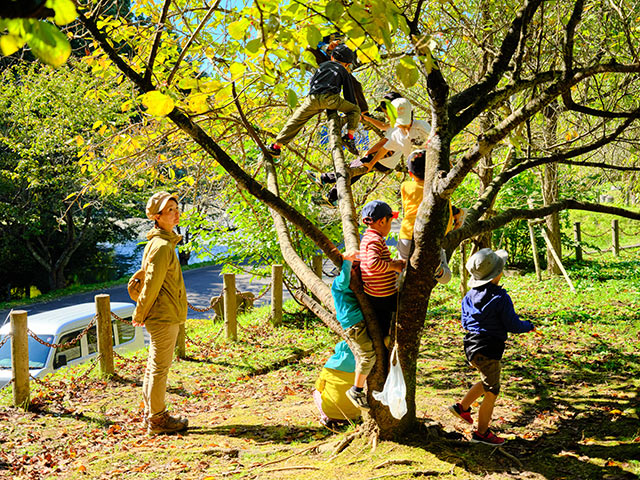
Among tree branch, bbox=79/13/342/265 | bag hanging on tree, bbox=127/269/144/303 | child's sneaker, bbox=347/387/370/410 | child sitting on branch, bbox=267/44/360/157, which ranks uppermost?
child sitting on branch, bbox=267/44/360/157

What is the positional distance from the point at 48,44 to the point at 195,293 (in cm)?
2092

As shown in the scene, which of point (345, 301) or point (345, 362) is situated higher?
point (345, 301)

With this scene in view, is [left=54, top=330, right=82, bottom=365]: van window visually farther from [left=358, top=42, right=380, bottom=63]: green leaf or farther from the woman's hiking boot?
[left=358, top=42, right=380, bottom=63]: green leaf

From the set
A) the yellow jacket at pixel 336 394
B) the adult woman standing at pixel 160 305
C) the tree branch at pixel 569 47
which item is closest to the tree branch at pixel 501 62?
the tree branch at pixel 569 47

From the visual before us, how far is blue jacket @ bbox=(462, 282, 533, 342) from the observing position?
12.3ft

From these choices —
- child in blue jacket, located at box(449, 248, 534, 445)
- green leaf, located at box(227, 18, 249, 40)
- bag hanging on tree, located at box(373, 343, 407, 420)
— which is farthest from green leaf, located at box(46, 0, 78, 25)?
child in blue jacket, located at box(449, 248, 534, 445)

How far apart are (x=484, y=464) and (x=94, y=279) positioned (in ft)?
80.8

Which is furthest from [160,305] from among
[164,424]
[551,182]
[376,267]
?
[551,182]

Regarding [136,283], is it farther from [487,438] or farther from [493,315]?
[487,438]

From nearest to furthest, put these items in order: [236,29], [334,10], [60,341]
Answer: [334,10] < [236,29] < [60,341]

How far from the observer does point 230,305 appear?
27.9 feet

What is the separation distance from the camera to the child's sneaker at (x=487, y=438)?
148 inches

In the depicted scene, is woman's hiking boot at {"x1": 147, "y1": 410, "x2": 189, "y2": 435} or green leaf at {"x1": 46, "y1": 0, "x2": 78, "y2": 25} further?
woman's hiking boot at {"x1": 147, "y1": 410, "x2": 189, "y2": 435}

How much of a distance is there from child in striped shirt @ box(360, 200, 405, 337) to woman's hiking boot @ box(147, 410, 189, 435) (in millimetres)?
2423
